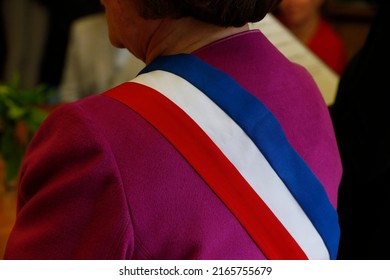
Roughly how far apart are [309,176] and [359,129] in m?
0.32

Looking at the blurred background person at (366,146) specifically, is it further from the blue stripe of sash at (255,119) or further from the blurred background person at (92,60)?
the blurred background person at (92,60)

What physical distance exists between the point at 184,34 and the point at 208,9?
0.06m

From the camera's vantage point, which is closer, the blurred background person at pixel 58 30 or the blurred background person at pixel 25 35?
the blurred background person at pixel 58 30

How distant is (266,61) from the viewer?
718 mm

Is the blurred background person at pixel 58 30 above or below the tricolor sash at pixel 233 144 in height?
below

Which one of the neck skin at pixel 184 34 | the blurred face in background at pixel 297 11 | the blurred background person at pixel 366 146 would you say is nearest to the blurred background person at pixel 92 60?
the blurred face in background at pixel 297 11

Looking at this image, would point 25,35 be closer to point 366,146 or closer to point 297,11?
point 297,11

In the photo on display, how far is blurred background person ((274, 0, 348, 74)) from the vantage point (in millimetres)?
2146

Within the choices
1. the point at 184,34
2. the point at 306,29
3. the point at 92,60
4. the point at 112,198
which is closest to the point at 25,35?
the point at 92,60

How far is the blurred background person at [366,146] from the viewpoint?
38.9 inches

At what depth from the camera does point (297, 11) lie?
2.13 metres

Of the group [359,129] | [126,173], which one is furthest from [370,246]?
[126,173]

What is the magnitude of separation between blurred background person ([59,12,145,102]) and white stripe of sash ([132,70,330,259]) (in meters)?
1.68

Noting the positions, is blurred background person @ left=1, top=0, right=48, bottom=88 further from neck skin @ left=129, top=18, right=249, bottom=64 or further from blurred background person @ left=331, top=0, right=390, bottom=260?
neck skin @ left=129, top=18, right=249, bottom=64
